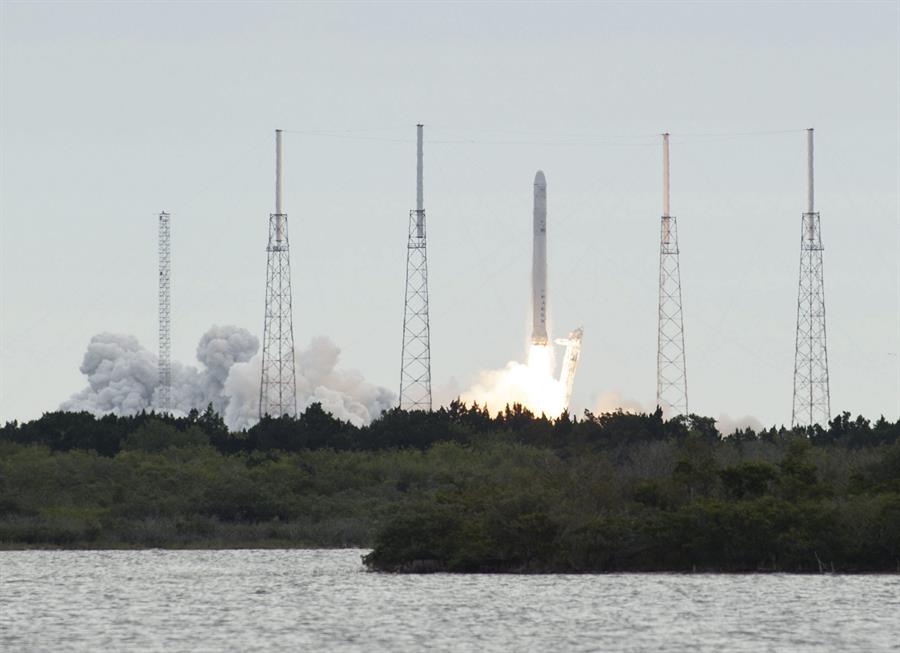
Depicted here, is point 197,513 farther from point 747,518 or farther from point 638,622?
point 638,622

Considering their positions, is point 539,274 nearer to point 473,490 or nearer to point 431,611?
point 473,490

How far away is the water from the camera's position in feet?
179

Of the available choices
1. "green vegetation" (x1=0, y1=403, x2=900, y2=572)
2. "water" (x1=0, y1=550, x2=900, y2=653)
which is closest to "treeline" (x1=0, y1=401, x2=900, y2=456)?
"green vegetation" (x1=0, y1=403, x2=900, y2=572)

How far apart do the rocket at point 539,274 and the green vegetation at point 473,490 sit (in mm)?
5063

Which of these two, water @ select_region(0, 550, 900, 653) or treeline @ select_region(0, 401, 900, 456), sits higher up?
treeline @ select_region(0, 401, 900, 456)

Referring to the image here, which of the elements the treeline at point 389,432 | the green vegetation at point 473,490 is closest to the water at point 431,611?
the green vegetation at point 473,490

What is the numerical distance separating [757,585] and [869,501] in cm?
622

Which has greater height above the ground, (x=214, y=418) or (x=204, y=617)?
(x=214, y=418)

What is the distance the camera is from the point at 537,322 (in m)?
129

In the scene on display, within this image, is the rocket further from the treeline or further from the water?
the water

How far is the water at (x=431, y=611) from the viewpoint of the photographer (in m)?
54.5

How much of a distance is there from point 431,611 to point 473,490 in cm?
1683

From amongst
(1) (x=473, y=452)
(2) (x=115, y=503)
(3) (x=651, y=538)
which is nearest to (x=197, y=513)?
(2) (x=115, y=503)

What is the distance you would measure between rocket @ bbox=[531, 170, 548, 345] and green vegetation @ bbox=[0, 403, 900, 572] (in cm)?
506
